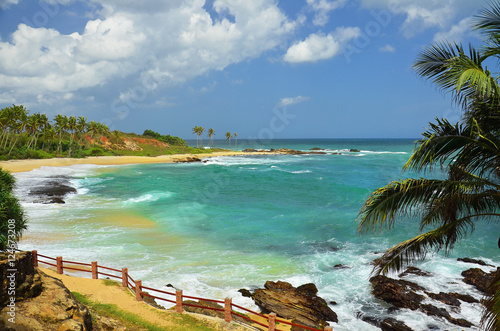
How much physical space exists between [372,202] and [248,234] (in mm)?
18193

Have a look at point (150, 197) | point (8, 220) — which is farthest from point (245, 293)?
point (150, 197)

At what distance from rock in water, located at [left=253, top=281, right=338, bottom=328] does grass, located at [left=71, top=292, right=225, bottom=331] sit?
11.4ft

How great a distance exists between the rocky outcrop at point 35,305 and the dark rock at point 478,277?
675 inches

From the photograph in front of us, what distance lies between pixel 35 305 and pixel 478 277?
18991 mm

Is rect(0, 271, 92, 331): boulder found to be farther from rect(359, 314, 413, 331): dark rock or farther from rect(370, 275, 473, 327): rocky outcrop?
rect(370, 275, 473, 327): rocky outcrop

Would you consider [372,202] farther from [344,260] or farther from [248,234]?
[248,234]

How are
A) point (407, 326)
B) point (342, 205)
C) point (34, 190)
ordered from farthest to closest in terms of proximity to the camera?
Result: point (34, 190), point (342, 205), point (407, 326)

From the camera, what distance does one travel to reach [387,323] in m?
12.2

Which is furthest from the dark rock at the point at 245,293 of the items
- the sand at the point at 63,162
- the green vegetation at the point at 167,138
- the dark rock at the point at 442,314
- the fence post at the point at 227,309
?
the green vegetation at the point at 167,138

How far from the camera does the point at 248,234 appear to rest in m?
23.8

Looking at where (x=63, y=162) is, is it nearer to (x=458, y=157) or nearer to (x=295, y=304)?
(x=295, y=304)

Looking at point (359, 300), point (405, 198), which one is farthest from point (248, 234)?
point (405, 198)

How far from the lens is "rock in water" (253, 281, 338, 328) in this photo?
40.4ft

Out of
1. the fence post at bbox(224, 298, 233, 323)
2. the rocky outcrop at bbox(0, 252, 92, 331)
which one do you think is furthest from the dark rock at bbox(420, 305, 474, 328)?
the rocky outcrop at bbox(0, 252, 92, 331)
